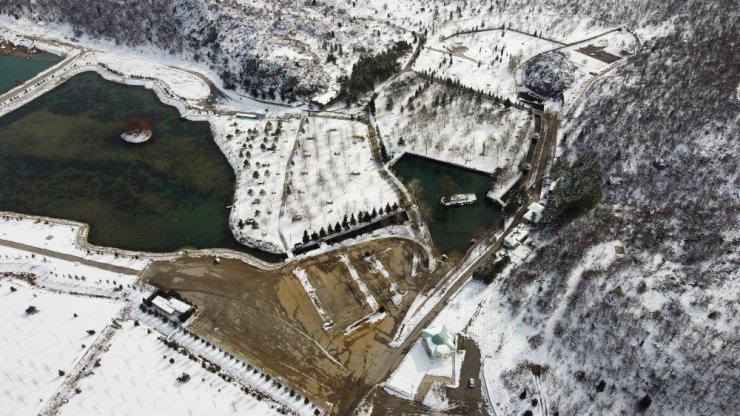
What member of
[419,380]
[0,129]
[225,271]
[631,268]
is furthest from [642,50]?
[0,129]

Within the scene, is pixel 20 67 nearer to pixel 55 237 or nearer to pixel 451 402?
pixel 55 237

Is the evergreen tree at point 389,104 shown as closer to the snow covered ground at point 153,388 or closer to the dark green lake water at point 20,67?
the snow covered ground at point 153,388

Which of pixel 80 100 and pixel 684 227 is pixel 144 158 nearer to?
pixel 80 100

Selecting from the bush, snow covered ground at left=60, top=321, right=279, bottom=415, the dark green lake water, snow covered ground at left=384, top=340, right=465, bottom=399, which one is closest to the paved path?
snow covered ground at left=60, top=321, right=279, bottom=415

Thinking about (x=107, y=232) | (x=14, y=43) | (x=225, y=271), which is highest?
(x=14, y=43)

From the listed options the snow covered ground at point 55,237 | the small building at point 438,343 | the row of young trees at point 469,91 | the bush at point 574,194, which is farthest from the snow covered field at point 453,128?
the snow covered ground at point 55,237

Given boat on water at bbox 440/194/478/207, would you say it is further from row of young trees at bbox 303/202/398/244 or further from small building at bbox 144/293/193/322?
small building at bbox 144/293/193/322
